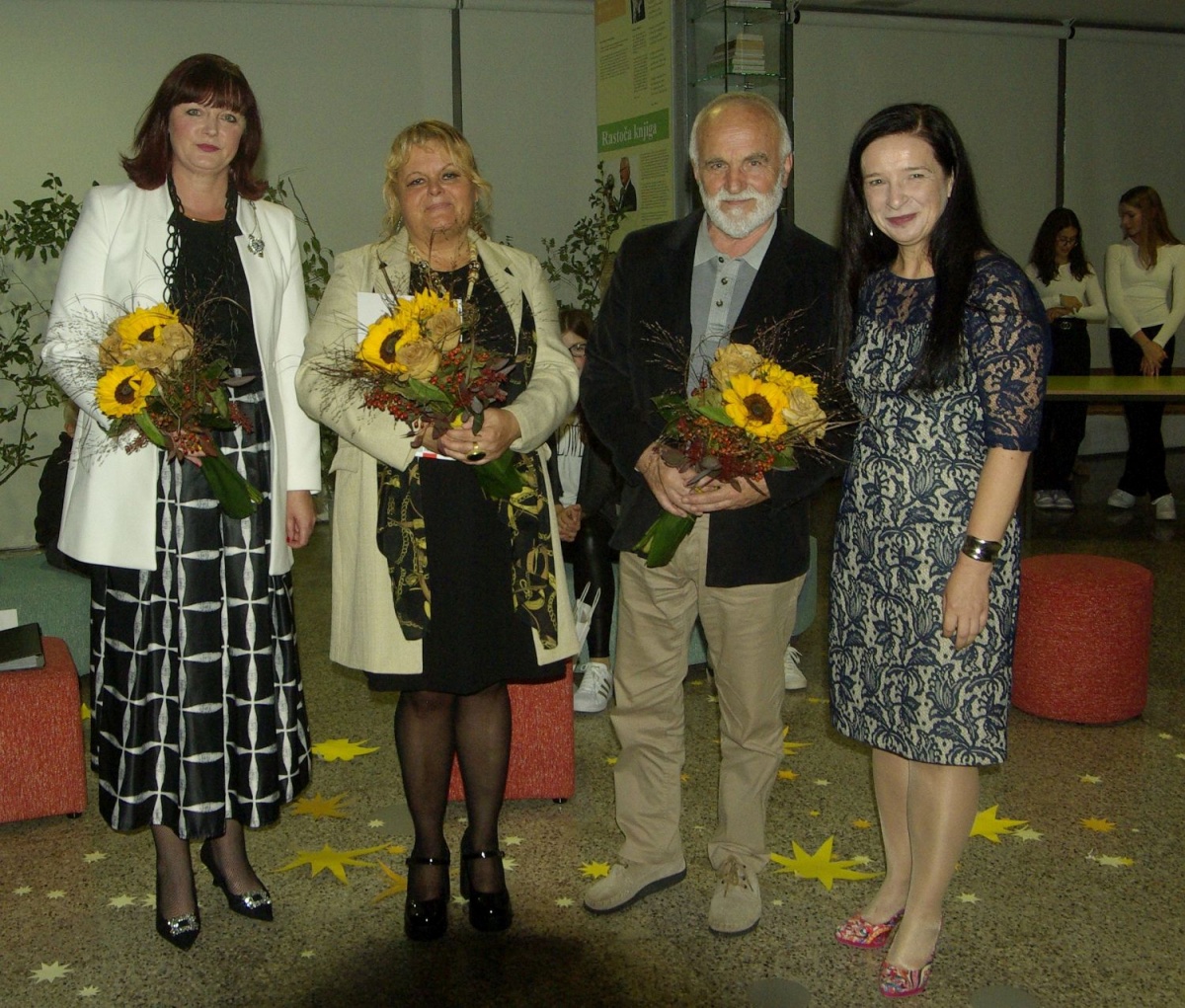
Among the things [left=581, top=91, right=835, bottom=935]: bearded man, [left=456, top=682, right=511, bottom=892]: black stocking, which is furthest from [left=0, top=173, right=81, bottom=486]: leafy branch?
[left=581, top=91, right=835, bottom=935]: bearded man

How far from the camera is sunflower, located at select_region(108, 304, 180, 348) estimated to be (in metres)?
2.55

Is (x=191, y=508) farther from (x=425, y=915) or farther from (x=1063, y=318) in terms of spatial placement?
(x=1063, y=318)

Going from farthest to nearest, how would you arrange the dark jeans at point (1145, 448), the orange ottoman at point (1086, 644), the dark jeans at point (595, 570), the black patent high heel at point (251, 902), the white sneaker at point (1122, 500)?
1. the white sneaker at point (1122, 500)
2. the dark jeans at point (1145, 448)
3. the dark jeans at point (595, 570)
4. the orange ottoman at point (1086, 644)
5. the black patent high heel at point (251, 902)

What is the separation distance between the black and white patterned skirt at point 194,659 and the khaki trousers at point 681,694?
0.82 m

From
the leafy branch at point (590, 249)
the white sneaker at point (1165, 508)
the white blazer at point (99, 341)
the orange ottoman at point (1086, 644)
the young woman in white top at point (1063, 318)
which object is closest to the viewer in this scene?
the white blazer at point (99, 341)

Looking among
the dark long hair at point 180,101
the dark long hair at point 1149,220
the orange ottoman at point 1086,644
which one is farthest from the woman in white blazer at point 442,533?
the dark long hair at point 1149,220

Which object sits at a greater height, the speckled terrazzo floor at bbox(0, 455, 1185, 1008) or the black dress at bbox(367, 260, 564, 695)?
the black dress at bbox(367, 260, 564, 695)

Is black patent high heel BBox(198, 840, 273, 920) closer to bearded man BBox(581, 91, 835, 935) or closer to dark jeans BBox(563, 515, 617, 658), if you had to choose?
bearded man BBox(581, 91, 835, 935)

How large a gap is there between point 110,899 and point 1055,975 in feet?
7.29

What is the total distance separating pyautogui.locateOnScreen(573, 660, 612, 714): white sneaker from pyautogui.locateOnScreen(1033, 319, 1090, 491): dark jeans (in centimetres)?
503

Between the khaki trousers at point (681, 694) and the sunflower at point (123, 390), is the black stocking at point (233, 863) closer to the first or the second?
the khaki trousers at point (681, 694)

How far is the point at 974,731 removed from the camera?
253cm

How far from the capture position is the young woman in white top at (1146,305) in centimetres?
820

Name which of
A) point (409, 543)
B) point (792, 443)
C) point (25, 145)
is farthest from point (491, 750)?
point (25, 145)
